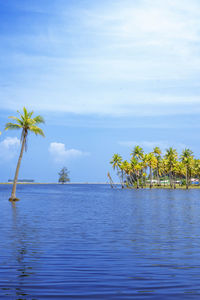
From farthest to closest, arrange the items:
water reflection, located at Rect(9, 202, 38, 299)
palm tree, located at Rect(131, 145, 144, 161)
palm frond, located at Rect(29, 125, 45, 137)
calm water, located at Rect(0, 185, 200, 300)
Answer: palm tree, located at Rect(131, 145, 144, 161) < palm frond, located at Rect(29, 125, 45, 137) < water reflection, located at Rect(9, 202, 38, 299) < calm water, located at Rect(0, 185, 200, 300)

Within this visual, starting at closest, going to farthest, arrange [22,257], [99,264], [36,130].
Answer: [99,264], [22,257], [36,130]

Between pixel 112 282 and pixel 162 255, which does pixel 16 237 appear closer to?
pixel 162 255

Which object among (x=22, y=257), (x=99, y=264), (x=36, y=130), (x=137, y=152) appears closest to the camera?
(x=99, y=264)

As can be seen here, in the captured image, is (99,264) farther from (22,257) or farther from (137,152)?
(137,152)

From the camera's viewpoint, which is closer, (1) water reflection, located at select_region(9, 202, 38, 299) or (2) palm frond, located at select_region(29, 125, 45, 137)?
(1) water reflection, located at select_region(9, 202, 38, 299)

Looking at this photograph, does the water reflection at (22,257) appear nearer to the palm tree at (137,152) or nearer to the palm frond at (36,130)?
the palm frond at (36,130)

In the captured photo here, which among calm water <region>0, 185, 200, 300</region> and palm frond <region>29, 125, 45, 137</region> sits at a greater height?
palm frond <region>29, 125, 45, 137</region>

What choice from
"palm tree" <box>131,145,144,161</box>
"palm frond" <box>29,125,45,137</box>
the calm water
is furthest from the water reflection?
"palm tree" <box>131,145,144,161</box>

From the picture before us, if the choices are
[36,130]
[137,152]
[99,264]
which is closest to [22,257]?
[99,264]

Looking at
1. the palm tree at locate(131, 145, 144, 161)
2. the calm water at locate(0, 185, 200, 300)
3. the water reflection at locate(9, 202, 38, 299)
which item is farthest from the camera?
the palm tree at locate(131, 145, 144, 161)

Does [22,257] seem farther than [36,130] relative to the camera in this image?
No

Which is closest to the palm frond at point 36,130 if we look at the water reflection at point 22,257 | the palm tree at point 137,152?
the water reflection at point 22,257

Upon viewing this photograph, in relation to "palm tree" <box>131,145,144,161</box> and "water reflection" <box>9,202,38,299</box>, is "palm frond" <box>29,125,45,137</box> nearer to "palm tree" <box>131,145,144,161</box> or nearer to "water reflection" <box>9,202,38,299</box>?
"water reflection" <box>9,202,38,299</box>

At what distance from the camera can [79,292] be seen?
10148mm
